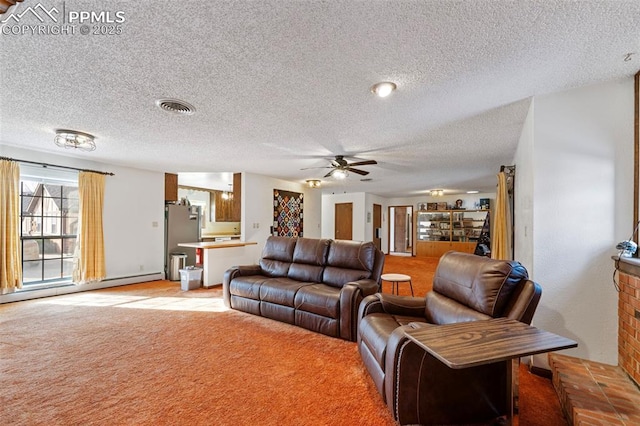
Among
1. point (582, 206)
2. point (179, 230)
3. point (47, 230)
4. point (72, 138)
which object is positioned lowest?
point (179, 230)

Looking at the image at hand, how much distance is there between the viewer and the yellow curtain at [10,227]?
3928 mm

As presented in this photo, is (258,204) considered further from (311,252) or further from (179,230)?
(311,252)

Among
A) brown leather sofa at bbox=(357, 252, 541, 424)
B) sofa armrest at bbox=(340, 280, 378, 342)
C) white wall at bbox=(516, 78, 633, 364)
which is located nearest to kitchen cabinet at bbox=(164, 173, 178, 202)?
sofa armrest at bbox=(340, 280, 378, 342)

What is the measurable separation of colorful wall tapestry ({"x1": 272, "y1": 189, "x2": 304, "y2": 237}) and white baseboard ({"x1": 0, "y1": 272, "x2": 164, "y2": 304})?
2.80 metres

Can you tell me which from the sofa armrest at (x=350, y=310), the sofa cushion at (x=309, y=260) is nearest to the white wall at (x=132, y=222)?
the sofa cushion at (x=309, y=260)

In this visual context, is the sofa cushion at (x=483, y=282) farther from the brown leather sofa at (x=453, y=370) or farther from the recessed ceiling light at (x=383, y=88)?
the recessed ceiling light at (x=383, y=88)

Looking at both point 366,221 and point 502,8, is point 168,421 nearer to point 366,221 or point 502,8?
point 502,8

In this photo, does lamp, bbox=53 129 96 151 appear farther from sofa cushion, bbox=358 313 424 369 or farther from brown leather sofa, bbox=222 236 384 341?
sofa cushion, bbox=358 313 424 369

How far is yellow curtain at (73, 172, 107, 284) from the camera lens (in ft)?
15.6

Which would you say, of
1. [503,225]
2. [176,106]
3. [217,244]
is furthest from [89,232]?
[503,225]

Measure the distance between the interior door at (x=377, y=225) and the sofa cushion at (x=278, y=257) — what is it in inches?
248

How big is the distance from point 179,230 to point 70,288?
2.08 meters

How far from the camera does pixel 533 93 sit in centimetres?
227

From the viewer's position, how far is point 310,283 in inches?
142
